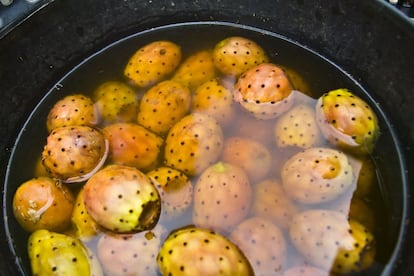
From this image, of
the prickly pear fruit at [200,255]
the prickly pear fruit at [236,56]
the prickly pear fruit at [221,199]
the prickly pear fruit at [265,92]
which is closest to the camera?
the prickly pear fruit at [200,255]

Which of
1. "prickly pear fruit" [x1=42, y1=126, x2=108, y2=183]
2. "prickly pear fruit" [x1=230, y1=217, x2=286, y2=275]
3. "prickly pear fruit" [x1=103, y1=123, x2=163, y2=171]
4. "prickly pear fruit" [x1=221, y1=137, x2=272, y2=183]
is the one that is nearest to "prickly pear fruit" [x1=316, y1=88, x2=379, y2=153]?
"prickly pear fruit" [x1=221, y1=137, x2=272, y2=183]

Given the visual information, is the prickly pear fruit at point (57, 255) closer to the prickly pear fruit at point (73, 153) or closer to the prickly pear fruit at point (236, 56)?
the prickly pear fruit at point (73, 153)

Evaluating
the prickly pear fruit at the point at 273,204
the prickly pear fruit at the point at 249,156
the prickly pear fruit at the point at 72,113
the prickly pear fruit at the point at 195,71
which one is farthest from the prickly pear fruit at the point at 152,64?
the prickly pear fruit at the point at 273,204

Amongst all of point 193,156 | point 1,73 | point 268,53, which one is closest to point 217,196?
point 193,156

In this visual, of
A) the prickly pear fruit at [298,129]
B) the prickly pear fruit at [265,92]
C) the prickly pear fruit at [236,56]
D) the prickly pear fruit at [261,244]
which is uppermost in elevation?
the prickly pear fruit at [236,56]

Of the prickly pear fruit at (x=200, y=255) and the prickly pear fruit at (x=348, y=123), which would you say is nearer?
the prickly pear fruit at (x=200, y=255)

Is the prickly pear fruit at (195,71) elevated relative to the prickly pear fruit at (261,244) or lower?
elevated

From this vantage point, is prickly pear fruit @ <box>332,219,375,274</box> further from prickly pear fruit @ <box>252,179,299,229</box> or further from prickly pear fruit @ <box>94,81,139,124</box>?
prickly pear fruit @ <box>94,81,139,124</box>
